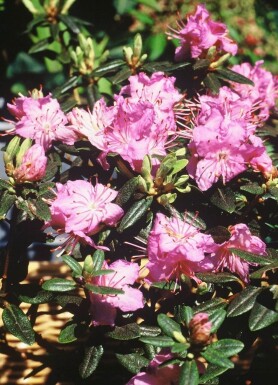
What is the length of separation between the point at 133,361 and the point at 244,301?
0.81ft

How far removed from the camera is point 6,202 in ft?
3.26

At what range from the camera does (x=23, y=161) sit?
101cm

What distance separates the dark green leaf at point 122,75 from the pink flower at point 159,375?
68 cm

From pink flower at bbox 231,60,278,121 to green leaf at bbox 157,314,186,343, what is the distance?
643mm

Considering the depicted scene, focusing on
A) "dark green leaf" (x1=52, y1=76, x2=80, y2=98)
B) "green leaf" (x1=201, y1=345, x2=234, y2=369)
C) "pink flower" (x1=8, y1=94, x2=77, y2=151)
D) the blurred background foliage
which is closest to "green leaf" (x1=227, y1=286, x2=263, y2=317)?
"green leaf" (x1=201, y1=345, x2=234, y2=369)

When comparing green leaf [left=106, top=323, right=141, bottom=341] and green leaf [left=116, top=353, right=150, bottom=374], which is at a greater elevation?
green leaf [left=106, top=323, right=141, bottom=341]

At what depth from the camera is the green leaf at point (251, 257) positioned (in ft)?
3.10

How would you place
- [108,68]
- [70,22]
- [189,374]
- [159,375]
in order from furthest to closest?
1. [70,22]
2. [108,68]
3. [159,375]
4. [189,374]

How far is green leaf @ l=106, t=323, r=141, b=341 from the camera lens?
980mm

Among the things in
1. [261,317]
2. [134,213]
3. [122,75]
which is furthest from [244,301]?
[122,75]

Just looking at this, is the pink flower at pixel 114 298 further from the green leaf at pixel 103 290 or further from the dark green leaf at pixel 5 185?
the dark green leaf at pixel 5 185

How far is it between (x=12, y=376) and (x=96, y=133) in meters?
0.76

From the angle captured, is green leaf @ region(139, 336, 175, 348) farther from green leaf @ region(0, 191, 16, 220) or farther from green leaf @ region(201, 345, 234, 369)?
green leaf @ region(0, 191, 16, 220)

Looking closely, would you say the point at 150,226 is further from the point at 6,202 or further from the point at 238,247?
the point at 6,202
